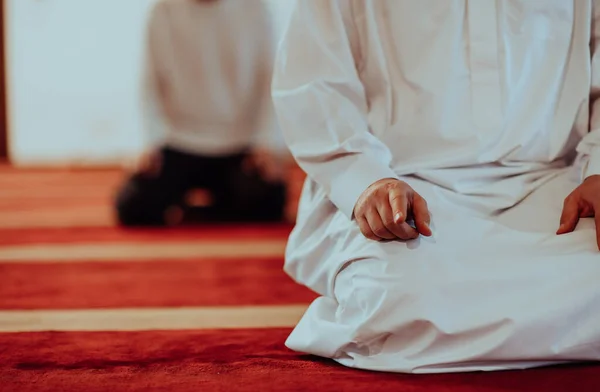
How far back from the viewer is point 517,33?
1.12 metres

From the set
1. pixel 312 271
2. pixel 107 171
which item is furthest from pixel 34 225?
pixel 107 171

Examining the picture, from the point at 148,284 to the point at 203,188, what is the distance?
120cm

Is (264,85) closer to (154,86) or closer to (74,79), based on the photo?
(154,86)

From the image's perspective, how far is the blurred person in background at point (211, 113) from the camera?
111 inches

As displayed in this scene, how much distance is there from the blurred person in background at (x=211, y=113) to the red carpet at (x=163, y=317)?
0.75 feet

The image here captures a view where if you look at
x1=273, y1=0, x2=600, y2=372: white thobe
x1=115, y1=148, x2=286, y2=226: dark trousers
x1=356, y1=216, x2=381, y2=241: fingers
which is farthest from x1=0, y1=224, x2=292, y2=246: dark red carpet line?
x1=356, y1=216, x2=381, y2=241: fingers

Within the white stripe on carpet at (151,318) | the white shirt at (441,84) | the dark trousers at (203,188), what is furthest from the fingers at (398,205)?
the dark trousers at (203,188)

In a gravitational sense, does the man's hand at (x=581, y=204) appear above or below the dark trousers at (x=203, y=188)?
above

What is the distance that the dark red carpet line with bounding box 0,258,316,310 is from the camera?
1555 mm

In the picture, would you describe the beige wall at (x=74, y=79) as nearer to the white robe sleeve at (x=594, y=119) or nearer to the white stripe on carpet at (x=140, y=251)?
the white stripe on carpet at (x=140, y=251)

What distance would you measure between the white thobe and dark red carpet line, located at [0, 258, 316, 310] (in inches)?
17.3

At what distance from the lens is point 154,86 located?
2.92m


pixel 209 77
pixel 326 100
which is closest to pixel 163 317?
pixel 326 100

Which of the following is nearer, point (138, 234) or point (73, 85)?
point (138, 234)
